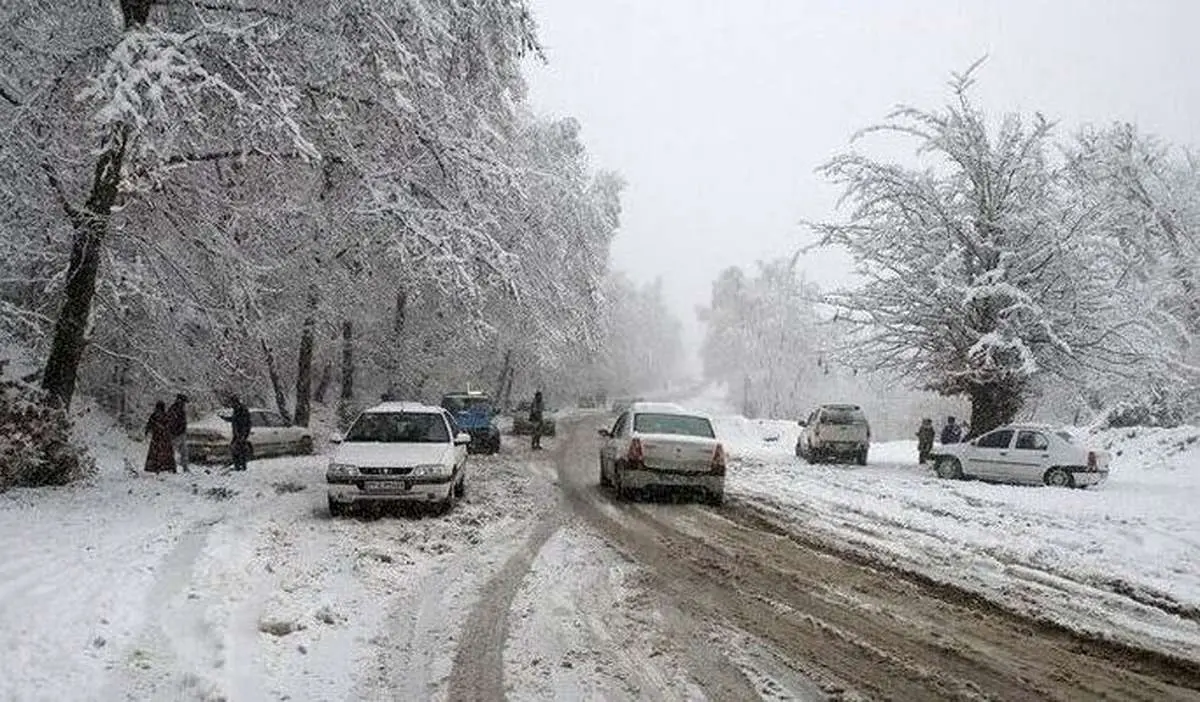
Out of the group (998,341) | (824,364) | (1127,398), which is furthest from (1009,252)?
(1127,398)

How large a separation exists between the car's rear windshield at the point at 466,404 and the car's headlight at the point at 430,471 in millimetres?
13920

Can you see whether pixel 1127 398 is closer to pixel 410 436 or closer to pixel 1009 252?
pixel 1009 252

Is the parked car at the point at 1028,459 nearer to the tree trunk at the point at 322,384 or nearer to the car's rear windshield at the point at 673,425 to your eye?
the car's rear windshield at the point at 673,425

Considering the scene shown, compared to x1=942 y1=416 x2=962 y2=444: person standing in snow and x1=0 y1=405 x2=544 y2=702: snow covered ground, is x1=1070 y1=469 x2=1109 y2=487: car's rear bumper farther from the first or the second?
x1=0 y1=405 x2=544 y2=702: snow covered ground

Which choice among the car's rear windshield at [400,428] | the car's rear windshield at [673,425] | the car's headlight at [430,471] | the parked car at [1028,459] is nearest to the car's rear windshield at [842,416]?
the parked car at [1028,459]

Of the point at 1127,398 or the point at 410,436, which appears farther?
the point at 1127,398

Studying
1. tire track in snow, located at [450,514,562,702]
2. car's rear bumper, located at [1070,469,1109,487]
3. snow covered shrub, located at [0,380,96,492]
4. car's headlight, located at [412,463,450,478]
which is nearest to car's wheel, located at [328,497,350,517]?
car's headlight, located at [412,463,450,478]

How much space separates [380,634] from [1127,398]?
95.9 ft

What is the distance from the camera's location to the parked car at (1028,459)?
738 inches

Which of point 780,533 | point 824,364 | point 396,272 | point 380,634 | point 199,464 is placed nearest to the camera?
point 380,634

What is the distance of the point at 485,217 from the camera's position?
1273 cm

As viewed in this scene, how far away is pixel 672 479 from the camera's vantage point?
14.5 meters

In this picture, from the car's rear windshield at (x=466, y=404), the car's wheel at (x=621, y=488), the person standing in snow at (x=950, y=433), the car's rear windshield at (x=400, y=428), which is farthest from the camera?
the person standing in snow at (x=950, y=433)

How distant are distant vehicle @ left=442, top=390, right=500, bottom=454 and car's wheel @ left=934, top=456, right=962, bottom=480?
1225 centimetres
